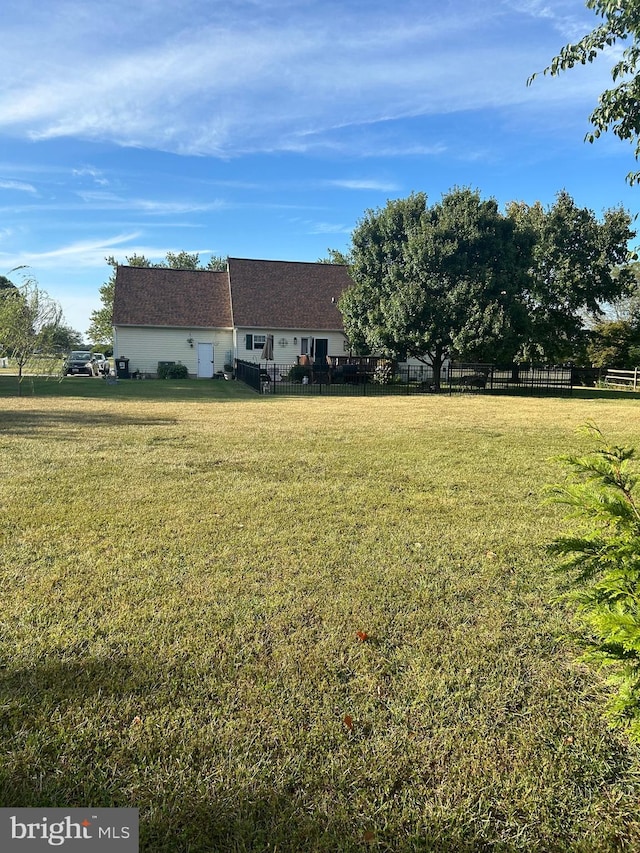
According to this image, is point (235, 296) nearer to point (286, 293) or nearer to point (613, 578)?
point (286, 293)

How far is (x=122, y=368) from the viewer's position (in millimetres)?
26766

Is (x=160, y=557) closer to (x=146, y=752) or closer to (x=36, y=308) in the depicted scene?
(x=146, y=752)

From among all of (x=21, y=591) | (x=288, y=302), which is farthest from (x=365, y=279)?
(x=21, y=591)

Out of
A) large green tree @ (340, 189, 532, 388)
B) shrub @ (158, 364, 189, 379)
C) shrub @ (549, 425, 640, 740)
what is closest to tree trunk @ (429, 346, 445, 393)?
large green tree @ (340, 189, 532, 388)

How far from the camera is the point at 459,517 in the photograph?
4.77m

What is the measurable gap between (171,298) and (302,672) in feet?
96.4

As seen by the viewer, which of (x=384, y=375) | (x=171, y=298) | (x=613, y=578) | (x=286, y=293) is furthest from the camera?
(x=286, y=293)

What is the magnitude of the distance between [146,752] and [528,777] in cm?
155

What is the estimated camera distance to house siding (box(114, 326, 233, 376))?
88.9ft

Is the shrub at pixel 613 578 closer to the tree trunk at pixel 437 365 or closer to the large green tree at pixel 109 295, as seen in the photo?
the tree trunk at pixel 437 365

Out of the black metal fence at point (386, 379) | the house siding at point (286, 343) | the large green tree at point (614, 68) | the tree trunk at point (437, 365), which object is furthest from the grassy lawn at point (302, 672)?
the house siding at point (286, 343)

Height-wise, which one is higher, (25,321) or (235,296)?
(235,296)

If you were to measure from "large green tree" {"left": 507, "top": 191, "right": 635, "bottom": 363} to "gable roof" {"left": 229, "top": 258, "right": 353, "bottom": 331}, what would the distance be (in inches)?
446

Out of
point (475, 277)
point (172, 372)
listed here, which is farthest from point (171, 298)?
point (475, 277)
